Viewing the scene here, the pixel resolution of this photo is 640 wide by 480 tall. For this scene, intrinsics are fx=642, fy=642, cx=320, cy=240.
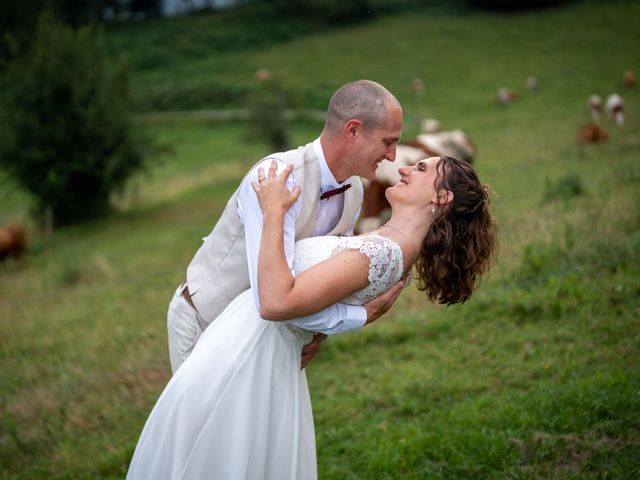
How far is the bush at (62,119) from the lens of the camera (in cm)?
1850

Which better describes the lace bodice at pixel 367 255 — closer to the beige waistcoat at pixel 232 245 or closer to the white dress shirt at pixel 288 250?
the white dress shirt at pixel 288 250

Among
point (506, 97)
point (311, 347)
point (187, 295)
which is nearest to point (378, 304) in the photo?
point (311, 347)

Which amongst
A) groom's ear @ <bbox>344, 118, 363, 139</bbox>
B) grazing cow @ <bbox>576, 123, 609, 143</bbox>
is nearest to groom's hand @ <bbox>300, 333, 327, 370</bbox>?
groom's ear @ <bbox>344, 118, 363, 139</bbox>

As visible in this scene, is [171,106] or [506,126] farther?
[171,106]

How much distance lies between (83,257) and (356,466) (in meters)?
10.4

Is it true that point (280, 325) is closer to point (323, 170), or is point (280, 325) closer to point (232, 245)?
point (232, 245)

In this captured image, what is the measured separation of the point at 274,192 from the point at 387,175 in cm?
785

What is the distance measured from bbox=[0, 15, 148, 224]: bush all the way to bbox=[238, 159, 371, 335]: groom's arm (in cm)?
1747

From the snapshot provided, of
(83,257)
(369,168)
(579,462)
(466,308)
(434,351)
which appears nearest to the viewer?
(369,168)

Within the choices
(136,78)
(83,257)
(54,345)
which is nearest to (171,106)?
(136,78)

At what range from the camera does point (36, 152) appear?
18.5 m

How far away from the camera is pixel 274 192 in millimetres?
2553

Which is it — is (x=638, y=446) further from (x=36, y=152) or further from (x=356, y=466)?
(x=36, y=152)

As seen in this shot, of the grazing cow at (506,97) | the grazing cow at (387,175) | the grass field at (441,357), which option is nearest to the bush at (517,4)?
the grazing cow at (506,97)
